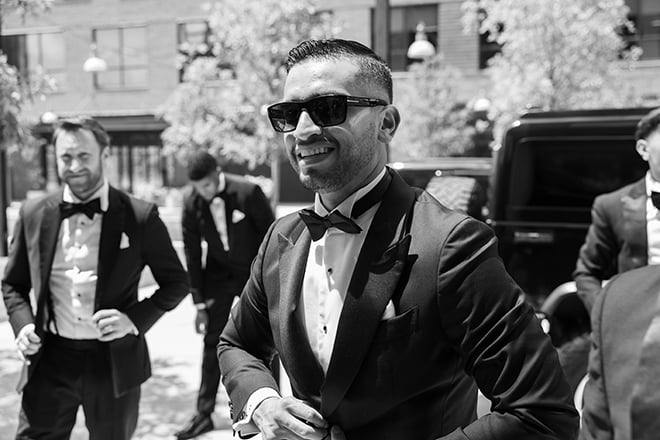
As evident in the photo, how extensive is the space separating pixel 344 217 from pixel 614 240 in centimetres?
271

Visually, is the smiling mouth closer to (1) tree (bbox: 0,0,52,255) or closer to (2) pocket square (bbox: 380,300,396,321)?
(2) pocket square (bbox: 380,300,396,321)

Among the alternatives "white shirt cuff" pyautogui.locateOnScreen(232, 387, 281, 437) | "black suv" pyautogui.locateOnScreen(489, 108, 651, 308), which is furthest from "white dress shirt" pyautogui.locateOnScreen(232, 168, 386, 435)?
"black suv" pyautogui.locateOnScreen(489, 108, 651, 308)

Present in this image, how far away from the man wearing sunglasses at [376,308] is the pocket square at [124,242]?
1651mm

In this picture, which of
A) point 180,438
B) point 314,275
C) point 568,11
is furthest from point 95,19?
point 314,275

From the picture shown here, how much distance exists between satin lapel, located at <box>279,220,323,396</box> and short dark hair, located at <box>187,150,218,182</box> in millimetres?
3128

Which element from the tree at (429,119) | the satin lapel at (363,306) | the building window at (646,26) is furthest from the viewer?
the building window at (646,26)

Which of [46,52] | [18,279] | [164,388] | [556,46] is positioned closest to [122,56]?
[46,52]

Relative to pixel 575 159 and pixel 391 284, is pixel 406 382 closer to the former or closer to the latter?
pixel 391 284

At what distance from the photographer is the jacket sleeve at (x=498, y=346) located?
1.50 m

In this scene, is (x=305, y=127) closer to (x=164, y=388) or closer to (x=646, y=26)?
(x=164, y=388)

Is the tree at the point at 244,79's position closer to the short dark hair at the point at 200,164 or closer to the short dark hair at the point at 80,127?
the short dark hair at the point at 200,164

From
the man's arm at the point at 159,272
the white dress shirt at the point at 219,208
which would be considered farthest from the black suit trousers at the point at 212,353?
the man's arm at the point at 159,272

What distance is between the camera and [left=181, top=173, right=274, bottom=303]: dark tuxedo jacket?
5105 millimetres

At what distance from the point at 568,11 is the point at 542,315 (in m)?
10.2
